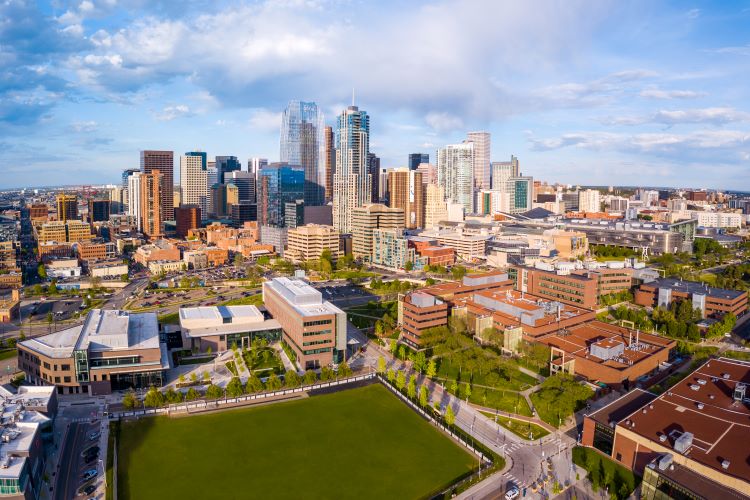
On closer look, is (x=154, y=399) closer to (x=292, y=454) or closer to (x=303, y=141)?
(x=292, y=454)

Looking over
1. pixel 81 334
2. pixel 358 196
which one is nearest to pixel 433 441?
pixel 81 334

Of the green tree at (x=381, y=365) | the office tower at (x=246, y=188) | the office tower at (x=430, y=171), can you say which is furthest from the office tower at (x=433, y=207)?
the green tree at (x=381, y=365)

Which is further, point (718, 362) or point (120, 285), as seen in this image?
point (120, 285)

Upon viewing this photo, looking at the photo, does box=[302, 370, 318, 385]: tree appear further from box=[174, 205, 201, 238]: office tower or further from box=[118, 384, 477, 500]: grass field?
box=[174, 205, 201, 238]: office tower

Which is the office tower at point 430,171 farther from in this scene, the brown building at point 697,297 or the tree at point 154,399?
the tree at point 154,399

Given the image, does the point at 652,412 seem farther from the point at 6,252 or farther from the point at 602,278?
the point at 6,252

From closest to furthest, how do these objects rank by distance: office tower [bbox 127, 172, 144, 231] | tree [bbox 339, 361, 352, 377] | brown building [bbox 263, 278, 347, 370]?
tree [bbox 339, 361, 352, 377], brown building [bbox 263, 278, 347, 370], office tower [bbox 127, 172, 144, 231]

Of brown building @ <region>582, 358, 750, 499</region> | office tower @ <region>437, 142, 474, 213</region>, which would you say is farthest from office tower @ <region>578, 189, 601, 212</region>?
brown building @ <region>582, 358, 750, 499</region>
